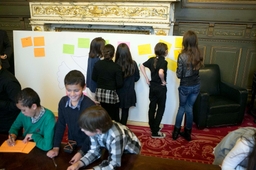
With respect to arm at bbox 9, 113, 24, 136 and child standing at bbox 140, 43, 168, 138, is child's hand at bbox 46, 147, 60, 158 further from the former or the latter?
child standing at bbox 140, 43, 168, 138

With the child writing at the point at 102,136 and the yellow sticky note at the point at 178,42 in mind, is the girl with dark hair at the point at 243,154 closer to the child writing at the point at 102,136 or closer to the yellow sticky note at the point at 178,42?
the child writing at the point at 102,136

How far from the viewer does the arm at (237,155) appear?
47.8 inches

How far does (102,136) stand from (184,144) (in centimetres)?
179

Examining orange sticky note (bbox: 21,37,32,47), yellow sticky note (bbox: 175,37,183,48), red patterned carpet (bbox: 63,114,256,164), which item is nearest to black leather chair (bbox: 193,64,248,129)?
red patterned carpet (bbox: 63,114,256,164)

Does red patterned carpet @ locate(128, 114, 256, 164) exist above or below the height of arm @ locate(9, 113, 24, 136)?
below

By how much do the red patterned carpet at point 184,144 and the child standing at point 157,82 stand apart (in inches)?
5.7

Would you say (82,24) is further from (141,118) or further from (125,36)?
(141,118)

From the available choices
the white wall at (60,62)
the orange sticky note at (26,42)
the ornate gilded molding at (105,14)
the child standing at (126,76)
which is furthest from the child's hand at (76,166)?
the ornate gilded molding at (105,14)

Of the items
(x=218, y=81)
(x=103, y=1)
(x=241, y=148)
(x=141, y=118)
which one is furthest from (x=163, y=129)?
(x=103, y=1)

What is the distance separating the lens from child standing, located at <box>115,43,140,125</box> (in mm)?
2477

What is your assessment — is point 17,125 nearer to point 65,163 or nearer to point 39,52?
point 65,163

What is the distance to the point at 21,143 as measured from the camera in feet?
4.67

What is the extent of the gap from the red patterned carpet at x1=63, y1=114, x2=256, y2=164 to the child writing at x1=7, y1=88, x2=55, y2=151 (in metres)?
1.24

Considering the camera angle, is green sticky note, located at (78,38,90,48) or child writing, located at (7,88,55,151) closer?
child writing, located at (7,88,55,151)
